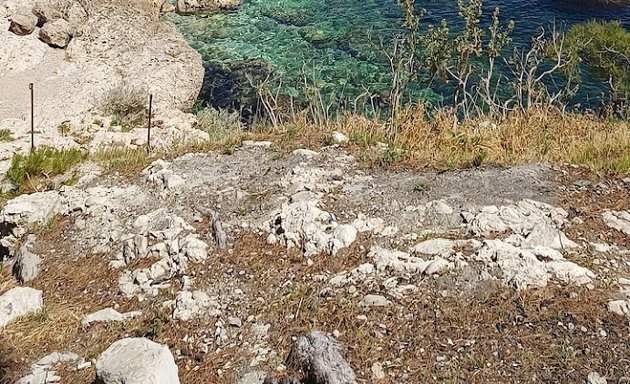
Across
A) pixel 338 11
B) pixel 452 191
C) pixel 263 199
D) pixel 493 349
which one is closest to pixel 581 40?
pixel 338 11

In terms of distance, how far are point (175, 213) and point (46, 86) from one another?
12.5m

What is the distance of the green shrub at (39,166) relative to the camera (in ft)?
28.0

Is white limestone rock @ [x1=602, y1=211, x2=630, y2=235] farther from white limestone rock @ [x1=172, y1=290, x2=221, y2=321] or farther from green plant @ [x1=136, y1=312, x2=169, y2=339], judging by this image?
green plant @ [x1=136, y1=312, x2=169, y2=339]

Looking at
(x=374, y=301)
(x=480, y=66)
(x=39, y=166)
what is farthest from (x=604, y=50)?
(x=39, y=166)

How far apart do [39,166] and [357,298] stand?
589cm

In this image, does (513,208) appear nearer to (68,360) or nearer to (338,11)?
(68,360)

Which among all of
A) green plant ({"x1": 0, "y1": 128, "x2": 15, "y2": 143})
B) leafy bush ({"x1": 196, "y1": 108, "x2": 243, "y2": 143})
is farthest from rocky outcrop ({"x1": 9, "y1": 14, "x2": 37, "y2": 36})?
leafy bush ({"x1": 196, "y1": 108, "x2": 243, "y2": 143})

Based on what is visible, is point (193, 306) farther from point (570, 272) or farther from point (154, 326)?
point (570, 272)

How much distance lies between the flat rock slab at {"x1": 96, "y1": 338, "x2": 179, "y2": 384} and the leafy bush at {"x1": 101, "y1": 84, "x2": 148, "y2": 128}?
438 inches

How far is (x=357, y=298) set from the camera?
17.5 ft

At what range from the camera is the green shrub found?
336 inches

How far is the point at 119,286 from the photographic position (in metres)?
6.02

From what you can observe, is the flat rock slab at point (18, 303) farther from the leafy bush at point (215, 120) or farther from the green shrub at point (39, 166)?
the leafy bush at point (215, 120)

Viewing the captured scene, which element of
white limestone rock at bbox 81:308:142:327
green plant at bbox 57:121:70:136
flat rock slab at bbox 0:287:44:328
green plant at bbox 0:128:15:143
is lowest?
green plant at bbox 57:121:70:136
